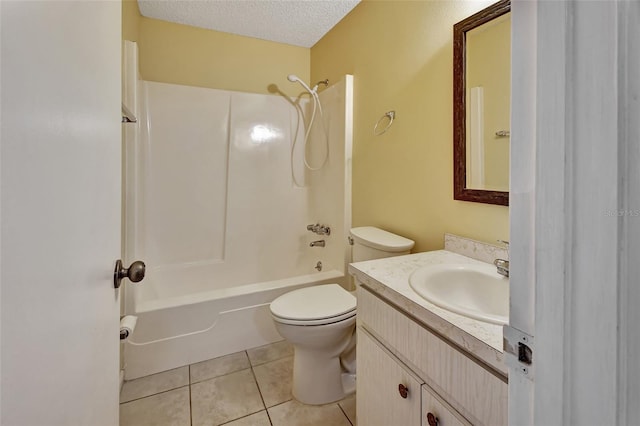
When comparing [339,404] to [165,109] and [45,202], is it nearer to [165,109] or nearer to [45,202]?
[45,202]

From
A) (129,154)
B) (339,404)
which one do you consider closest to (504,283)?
(339,404)

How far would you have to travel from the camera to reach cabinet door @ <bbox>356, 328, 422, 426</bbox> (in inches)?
36.1

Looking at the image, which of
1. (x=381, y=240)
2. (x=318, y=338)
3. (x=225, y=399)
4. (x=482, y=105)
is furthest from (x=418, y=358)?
(x=225, y=399)

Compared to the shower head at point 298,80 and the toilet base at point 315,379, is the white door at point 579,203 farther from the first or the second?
the shower head at point 298,80

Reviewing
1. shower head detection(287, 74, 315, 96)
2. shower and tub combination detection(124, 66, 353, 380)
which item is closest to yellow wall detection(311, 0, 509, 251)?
shower and tub combination detection(124, 66, 353, 380)

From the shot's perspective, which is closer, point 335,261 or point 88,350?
point 88,350

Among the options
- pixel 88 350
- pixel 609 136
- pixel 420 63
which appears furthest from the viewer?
pixel 420 63

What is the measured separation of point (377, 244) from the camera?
1.58 metres

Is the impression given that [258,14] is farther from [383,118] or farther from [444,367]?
[444,367]

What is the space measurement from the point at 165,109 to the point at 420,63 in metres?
1.82

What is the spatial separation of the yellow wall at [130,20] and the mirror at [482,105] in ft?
5.66

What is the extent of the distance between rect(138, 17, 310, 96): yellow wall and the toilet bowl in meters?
1.92

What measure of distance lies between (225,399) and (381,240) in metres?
1.17

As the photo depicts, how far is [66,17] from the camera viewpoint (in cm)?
49
